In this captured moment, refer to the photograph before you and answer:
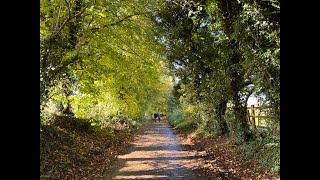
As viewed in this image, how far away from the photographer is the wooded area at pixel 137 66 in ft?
23.2

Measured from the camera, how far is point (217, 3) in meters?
9.88

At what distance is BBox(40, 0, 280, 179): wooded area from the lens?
7.06m

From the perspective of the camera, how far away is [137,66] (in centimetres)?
1125

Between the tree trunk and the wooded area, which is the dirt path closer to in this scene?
the wooded area

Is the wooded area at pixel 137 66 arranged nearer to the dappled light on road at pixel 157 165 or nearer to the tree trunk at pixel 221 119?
the tree trunk at pixel 221 119

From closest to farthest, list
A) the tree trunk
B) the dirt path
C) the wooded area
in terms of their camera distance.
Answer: the wooded area < the dirt path < the tree trunk

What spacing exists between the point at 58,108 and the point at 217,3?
26.6 feet

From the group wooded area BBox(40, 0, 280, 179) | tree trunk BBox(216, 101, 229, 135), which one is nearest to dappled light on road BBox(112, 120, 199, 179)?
wooded area BBox(40, 0, 280, 179)

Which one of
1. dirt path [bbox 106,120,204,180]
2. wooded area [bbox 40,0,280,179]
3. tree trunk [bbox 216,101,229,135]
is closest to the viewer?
wooded area [bbox 40,0,280,179]

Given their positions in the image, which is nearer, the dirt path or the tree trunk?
the dirt path

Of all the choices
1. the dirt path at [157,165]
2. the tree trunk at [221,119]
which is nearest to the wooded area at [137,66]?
the tree trunk at [221,119]

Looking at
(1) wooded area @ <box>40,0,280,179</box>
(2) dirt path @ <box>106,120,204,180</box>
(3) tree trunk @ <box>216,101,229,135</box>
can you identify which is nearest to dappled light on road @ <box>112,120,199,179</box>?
(2) dirt path @ <box>106,120,204,180</box>

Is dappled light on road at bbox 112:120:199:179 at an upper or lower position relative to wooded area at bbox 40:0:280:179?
lower
